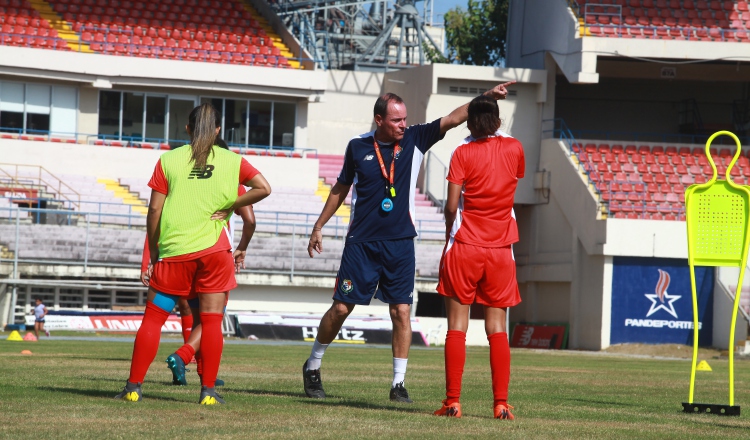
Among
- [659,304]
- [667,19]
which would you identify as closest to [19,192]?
[659,304]

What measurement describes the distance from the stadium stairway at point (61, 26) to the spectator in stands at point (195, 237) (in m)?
29.9

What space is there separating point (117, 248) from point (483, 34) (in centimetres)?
3321

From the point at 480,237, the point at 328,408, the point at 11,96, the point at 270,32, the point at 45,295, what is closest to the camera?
the point at 480,237

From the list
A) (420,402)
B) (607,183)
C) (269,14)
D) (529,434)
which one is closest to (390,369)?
(420,402)

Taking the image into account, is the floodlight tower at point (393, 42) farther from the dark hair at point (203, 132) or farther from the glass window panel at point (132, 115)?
the dark hair at point (203, 132)

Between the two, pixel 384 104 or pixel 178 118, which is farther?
pixel 178 118

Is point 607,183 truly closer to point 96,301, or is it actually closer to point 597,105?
point 597,105

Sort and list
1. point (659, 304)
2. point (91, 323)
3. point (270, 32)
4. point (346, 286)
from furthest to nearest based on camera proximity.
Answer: point (270, 32)
point (659, 304)
point (91, 323)
point (346, 286)

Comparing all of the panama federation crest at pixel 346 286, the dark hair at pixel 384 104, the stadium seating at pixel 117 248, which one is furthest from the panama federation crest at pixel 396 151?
the stadium seating at pixel 117 248

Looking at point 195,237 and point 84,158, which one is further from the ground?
point 84,158

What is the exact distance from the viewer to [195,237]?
7.71 m

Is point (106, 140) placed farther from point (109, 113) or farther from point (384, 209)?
point (384, 209)

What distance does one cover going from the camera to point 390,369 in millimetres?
14094

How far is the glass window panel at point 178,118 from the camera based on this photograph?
→ 124 feet
